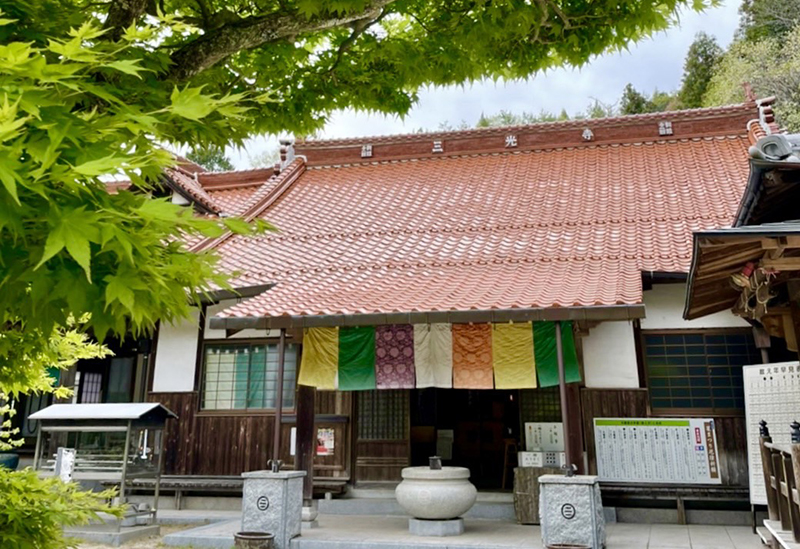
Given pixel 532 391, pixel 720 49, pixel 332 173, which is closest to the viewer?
pixel 532 391

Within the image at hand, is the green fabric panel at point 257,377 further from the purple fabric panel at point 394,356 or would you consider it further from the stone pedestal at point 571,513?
the stone pedestal at point 571,513

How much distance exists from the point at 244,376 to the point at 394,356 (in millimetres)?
3543

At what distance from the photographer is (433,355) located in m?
8.75

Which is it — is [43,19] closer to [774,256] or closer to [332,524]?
[774,256]

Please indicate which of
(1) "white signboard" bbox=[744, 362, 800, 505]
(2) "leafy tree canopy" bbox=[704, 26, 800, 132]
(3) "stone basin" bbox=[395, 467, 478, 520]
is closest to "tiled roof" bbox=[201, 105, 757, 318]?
(1) "white signboard" bbox=[744, 362, 800, 505]

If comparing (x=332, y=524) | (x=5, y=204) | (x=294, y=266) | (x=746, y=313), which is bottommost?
(x=332, y=524)

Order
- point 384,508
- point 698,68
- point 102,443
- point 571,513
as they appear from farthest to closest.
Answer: point 698,68
point 384,508
point 102,443
point 571,513

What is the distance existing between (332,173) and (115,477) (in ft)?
28.7

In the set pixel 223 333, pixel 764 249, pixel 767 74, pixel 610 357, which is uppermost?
pixel 767 74

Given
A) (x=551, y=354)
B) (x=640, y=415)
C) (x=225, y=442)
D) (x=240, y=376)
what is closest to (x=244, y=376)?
(x=240, y=376)

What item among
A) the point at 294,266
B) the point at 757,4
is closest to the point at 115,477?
the point at 294,266

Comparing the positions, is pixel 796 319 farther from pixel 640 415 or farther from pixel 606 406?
pixel 606 406

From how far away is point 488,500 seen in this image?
32.6 feet

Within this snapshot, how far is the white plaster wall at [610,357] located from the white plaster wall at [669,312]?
0.39 m
